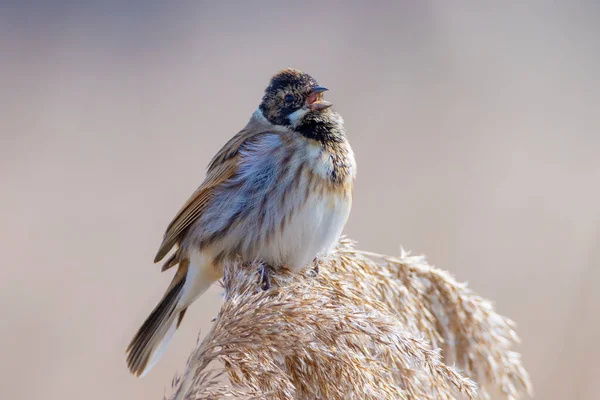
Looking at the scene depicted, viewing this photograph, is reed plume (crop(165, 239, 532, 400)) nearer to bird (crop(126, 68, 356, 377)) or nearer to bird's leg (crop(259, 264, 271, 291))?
bird's leg (crop(259, 264, 271, 291))

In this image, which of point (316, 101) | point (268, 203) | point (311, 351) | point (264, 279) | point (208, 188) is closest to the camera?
point (311, 351)

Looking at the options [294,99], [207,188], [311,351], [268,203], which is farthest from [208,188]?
[311,351]

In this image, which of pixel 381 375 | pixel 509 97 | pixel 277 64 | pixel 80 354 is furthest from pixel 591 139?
pixel 381 375

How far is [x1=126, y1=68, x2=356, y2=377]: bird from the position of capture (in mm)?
2922

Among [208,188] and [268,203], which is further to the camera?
[208,188]

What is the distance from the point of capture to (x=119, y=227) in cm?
517

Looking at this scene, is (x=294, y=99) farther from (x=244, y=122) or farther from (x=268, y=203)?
(x=244, y=122)

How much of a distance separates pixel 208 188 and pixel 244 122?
2832 mm

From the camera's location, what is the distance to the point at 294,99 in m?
3.14

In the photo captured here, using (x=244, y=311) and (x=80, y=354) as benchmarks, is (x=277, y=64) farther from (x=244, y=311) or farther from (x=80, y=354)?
(x=244, y=311)

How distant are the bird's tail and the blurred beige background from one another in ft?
4.04

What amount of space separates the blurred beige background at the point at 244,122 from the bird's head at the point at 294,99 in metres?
1.70

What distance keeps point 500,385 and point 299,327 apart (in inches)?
39.6

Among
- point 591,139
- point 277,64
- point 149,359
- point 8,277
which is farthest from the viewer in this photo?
point 277,64
